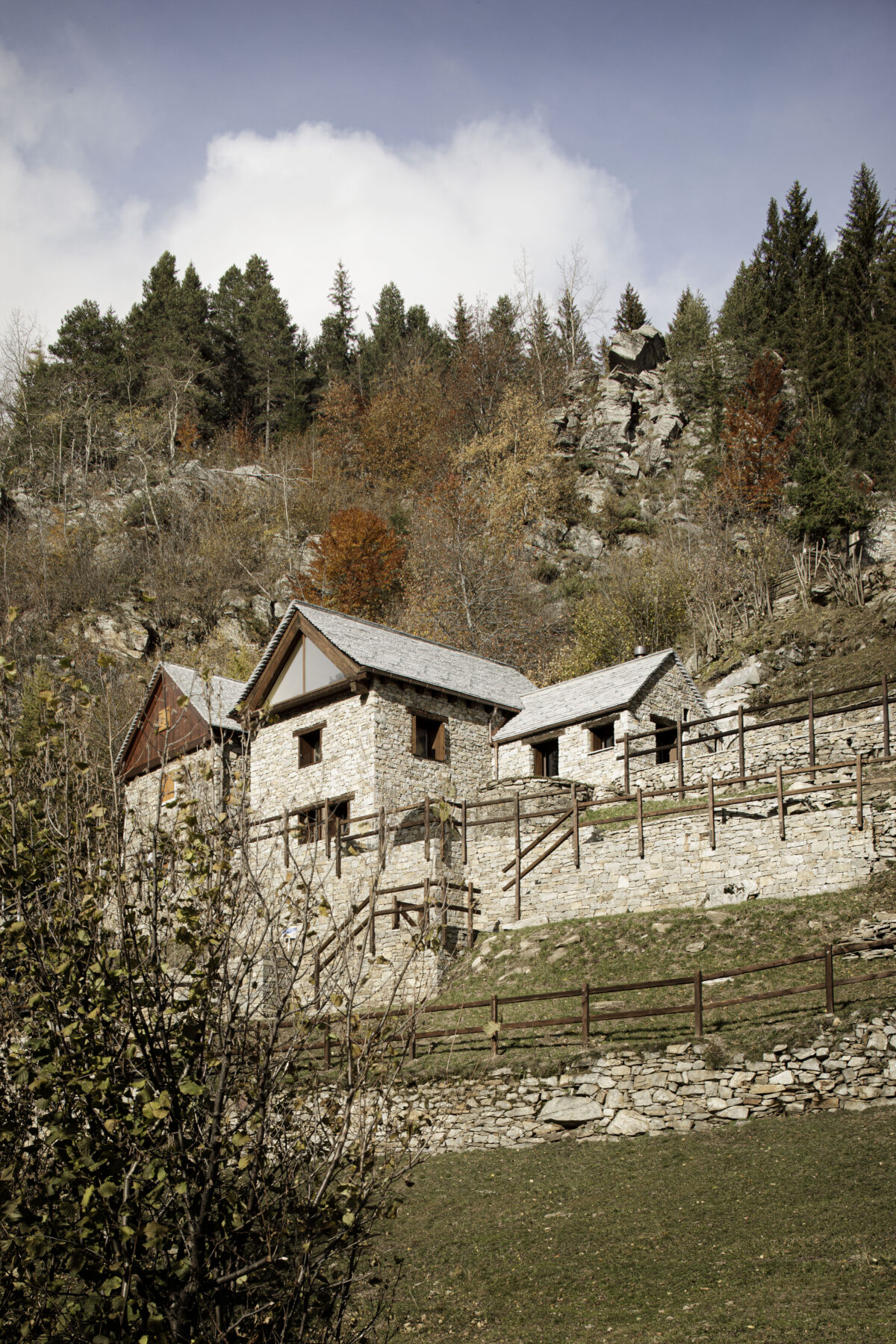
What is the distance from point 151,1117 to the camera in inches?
201

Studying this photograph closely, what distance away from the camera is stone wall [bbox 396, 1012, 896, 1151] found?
43.5ft

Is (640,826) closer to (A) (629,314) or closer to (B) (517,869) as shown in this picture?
(B) (517,869)

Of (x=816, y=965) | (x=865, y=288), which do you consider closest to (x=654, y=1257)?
(x=816, y=965)

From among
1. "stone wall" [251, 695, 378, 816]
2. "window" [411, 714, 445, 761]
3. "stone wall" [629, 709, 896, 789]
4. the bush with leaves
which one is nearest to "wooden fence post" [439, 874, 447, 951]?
the bush with leaves

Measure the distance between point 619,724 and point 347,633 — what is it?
7938 millimetres

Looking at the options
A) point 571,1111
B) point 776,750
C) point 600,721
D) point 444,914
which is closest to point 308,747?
point 600,721

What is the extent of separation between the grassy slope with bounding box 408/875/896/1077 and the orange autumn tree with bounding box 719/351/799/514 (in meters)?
30.6

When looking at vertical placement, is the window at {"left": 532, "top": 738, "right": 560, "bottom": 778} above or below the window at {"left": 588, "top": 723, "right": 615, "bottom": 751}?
below

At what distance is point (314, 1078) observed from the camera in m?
6.21

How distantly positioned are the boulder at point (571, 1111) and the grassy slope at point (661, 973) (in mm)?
506

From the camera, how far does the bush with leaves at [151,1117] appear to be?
4867 millimetres

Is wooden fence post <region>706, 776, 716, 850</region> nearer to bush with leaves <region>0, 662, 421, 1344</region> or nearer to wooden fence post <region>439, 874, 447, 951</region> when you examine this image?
wooden fence post <region>439, 874, 447, 951</region>

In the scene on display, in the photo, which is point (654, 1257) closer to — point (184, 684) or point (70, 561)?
point (184, 684)

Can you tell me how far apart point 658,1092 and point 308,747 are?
16.8 meters
